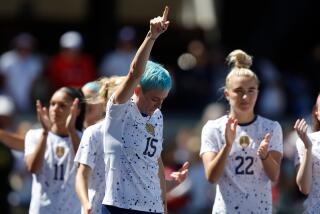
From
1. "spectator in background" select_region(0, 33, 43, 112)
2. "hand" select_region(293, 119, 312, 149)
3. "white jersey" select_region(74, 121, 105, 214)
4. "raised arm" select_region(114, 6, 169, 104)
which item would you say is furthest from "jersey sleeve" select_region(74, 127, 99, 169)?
"spectator in background" select_region(0, 33, 43, 112)

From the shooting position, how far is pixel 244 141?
9.02 metres

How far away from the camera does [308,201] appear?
887 centimetres

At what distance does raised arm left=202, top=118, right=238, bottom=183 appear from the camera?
8.56 metres

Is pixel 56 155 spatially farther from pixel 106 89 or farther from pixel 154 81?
pixel 154 81

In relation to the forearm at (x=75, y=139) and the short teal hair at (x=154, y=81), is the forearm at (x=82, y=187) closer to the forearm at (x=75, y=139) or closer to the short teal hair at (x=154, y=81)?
the forearm at (x=75, y=139)

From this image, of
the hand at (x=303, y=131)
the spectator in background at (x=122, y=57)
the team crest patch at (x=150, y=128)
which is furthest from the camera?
the spectator in background at (x=122, y=57)

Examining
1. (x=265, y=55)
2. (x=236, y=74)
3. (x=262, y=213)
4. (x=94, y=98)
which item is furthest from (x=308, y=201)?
(x=265, y=55)

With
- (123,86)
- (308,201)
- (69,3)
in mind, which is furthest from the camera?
(69,3)

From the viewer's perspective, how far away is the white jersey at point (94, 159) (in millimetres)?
8656

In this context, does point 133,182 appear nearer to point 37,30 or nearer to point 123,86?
point 123,86

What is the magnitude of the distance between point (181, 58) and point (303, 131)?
882 centimetres

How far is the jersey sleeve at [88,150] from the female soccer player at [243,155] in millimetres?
928

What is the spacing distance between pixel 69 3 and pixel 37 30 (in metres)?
0.98

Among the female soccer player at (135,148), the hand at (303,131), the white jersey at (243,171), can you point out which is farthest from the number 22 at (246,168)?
the female soccer player at (135,148)
